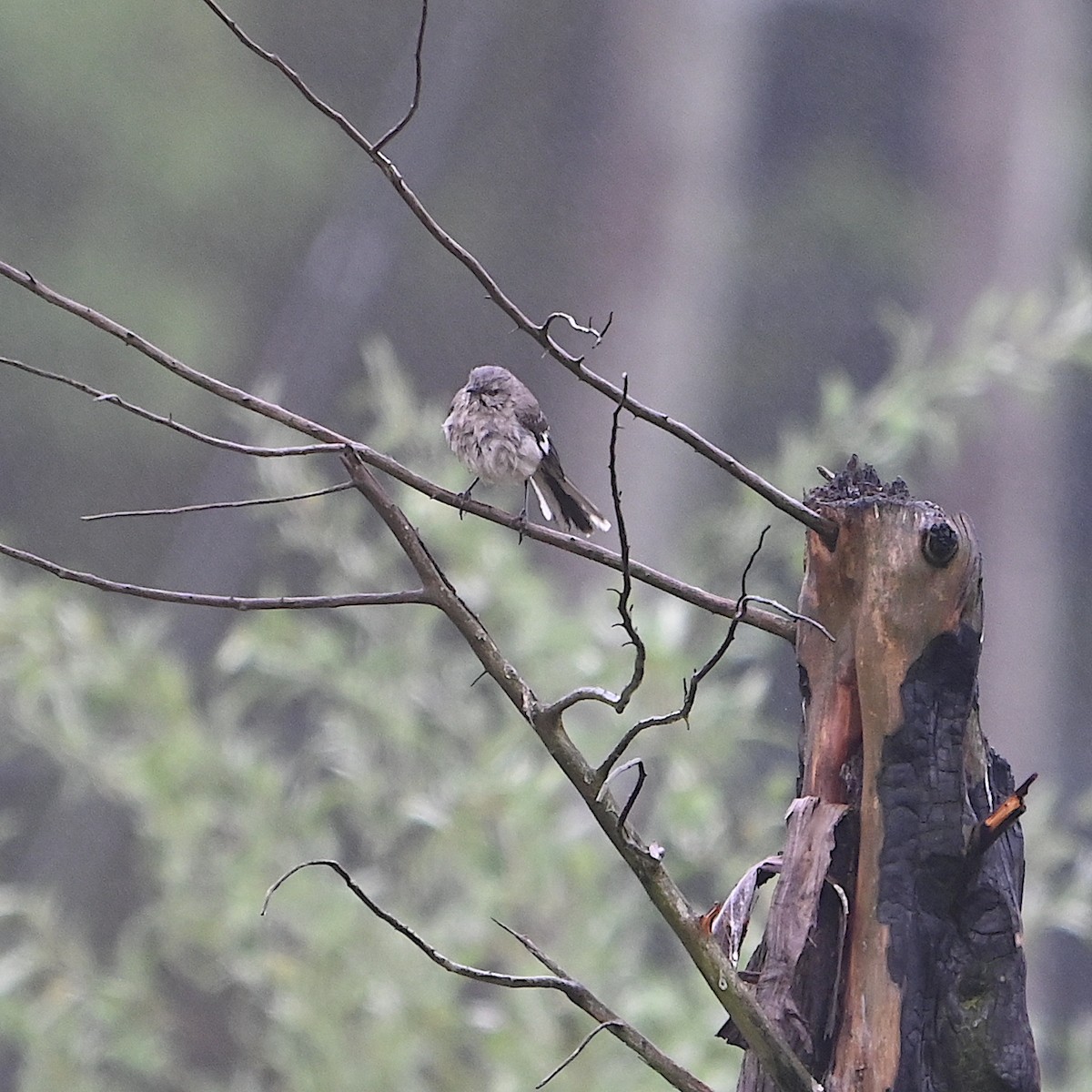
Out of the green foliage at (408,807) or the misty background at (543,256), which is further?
the misty background at (543,256)

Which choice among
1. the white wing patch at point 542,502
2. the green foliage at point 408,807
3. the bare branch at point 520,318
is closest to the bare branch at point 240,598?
the bare branch at point 520,318

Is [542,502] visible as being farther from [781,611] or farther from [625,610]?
[625,610]

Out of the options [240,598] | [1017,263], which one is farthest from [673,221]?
[240,598]

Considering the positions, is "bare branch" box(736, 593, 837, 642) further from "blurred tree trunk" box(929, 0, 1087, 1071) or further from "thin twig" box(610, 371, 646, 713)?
"blurred tree trunk" box(929, 0, 1087, 1071)

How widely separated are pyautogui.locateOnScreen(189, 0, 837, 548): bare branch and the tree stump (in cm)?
4

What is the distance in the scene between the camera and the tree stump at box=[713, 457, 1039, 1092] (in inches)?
56.3

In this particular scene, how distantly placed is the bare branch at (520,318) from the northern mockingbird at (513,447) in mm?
1023

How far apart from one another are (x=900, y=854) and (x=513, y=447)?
3.98 ft

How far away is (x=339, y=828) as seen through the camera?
547 cm

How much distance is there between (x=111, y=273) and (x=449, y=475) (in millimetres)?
3914

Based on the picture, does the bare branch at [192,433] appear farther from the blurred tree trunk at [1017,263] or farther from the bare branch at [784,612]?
the blurred tree trunk at [1017,263]

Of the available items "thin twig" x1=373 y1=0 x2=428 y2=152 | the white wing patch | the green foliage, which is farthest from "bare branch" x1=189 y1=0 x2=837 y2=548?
the green foliage

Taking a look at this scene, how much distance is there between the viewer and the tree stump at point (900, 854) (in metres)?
1.43

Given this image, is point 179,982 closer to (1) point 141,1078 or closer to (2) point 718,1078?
(1) point 141,1078
